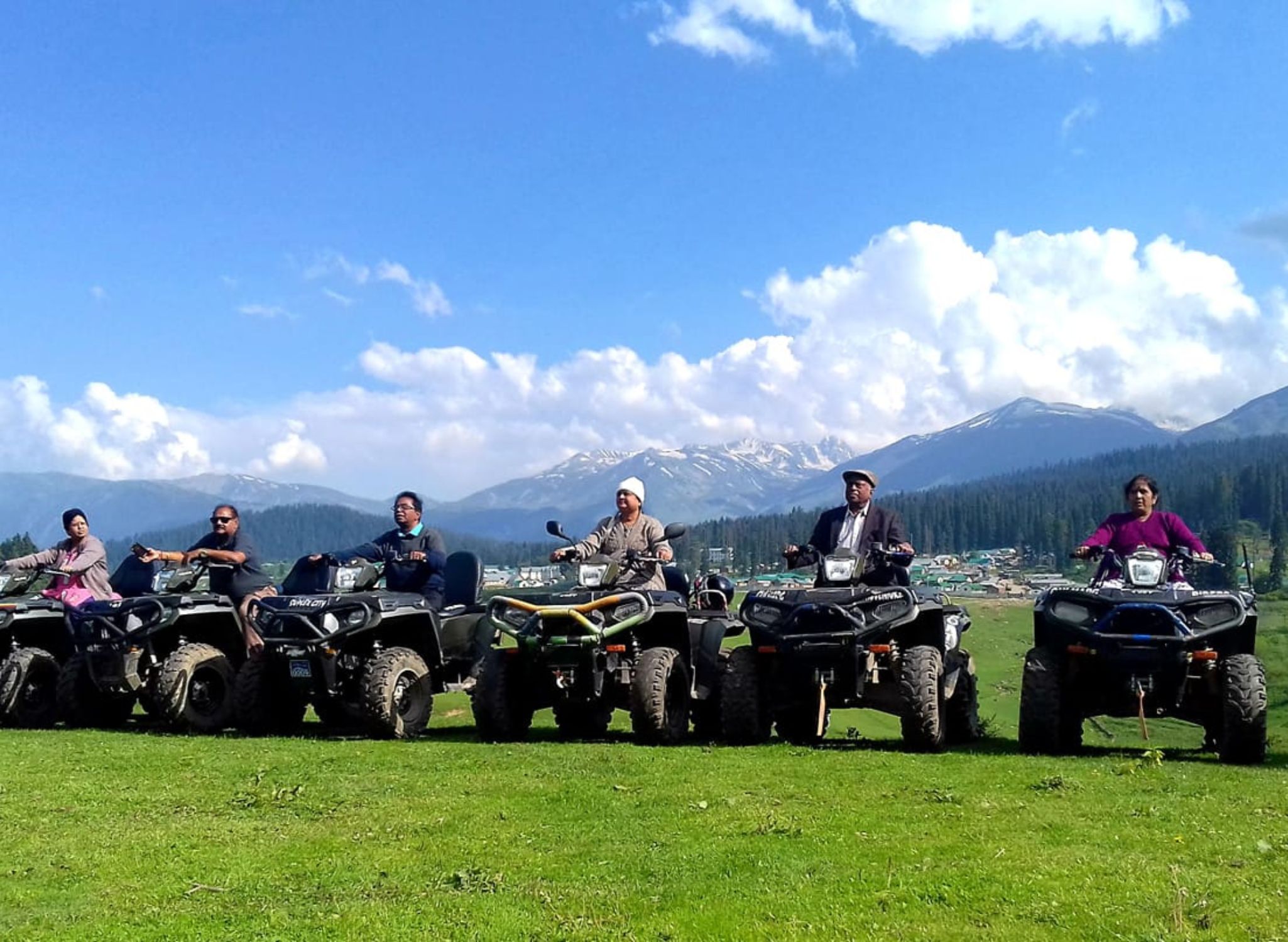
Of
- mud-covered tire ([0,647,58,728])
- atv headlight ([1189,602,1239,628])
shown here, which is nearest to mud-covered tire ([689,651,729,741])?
atv headlight ([1189,602,1239,628])

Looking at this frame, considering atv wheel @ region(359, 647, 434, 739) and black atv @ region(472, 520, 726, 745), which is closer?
black atv @ region(472, 520, 726, 745)

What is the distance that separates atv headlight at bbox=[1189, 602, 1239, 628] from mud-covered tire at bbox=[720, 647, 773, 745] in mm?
3932

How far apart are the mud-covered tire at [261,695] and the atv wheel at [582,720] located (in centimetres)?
277

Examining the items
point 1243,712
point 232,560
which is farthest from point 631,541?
point 1243,712

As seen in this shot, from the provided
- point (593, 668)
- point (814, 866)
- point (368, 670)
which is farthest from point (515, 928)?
point (368, 670)

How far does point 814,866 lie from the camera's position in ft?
20.9

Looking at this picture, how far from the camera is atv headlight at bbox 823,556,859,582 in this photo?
11867mm

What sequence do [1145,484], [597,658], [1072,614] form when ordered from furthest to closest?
[1145,484]
[597,658]
[1072,614]

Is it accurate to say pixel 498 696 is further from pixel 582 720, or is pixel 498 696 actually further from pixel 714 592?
pixel 714 592

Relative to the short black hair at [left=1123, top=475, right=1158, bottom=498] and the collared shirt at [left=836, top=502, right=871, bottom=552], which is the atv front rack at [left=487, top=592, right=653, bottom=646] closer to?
the collared shirt at [left=836, top=502, right=871, bottom=552]

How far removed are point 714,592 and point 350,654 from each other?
421 centimetres

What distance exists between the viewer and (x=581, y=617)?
11625mm

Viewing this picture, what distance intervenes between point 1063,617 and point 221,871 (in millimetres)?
7729

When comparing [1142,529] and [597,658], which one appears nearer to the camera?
[597,658]
